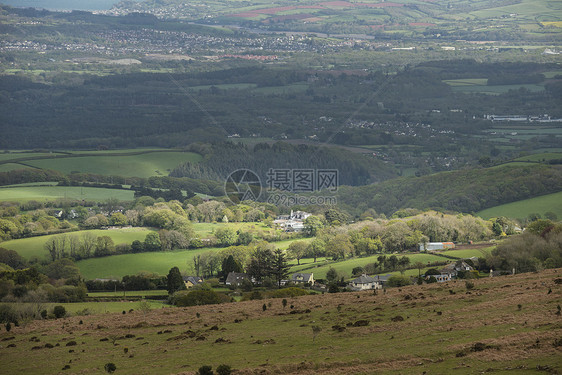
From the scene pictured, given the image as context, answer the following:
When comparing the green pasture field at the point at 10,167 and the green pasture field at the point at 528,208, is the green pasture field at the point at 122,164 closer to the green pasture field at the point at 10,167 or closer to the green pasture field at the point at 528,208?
the green pasture field at the point at 10,167

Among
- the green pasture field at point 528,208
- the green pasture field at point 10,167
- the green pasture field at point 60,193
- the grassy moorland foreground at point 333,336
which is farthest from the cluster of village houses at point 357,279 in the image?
the green pasture field at point 10,167

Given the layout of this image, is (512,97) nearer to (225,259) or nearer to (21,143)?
Result: (21,143)

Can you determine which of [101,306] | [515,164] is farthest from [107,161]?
[101,306]

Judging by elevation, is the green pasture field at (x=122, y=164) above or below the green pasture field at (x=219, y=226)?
above

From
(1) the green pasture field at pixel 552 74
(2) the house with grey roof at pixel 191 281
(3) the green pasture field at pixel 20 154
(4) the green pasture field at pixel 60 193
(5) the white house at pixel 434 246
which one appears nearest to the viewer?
(2) the house with grey roof at pixel 191 281

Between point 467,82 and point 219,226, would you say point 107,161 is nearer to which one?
point 219,226

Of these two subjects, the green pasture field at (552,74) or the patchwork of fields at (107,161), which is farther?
the green pasture field at (552,74)

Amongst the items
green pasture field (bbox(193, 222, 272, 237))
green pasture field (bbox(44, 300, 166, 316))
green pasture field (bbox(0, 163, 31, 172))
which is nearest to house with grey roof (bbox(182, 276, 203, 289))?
green pasture field (bbox(44, 300, 166, 316))

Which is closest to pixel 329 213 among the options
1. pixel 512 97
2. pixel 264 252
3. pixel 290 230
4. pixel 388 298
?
pixel 290 230
